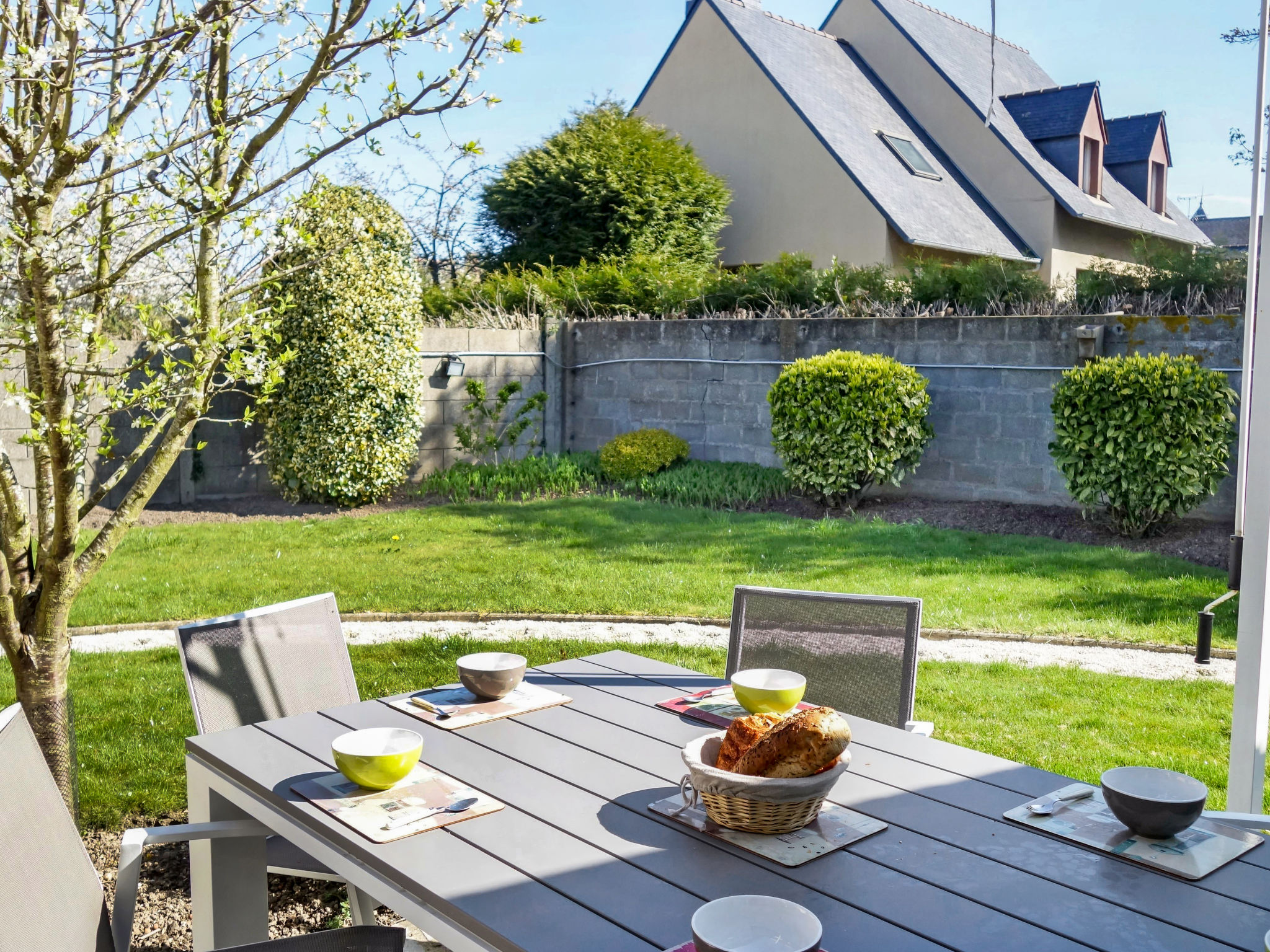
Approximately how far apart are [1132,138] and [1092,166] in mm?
1898

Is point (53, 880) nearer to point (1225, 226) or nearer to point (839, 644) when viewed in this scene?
point (839, 644)

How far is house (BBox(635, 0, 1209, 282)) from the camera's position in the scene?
53.3 feet

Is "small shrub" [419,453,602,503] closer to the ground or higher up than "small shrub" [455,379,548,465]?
closer to the ground

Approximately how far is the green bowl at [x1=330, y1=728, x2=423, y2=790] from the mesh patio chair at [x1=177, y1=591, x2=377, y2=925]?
0.69m

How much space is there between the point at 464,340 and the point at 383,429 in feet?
5.48

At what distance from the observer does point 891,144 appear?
17.3m

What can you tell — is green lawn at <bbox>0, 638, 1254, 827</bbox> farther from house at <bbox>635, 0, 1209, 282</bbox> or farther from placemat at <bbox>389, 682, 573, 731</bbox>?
house at <bbox>635, 0, 1209, 282</bbox>

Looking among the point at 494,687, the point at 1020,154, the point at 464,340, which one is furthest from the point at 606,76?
the point at 494,687

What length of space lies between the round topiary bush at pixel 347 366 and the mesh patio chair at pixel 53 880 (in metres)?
7.34

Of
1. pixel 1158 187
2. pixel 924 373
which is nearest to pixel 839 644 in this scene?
pixel 924 373

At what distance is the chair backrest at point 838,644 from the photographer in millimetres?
2705

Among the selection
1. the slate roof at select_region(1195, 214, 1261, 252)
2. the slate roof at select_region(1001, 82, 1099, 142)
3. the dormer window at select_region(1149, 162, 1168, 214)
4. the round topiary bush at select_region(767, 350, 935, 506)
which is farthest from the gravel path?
the slate roof at select_region(1195, 214, 1261, 252)

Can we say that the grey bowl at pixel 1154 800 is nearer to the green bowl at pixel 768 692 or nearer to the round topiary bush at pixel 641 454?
the green bowl at pixel 768 692

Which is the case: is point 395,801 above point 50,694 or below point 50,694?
above
